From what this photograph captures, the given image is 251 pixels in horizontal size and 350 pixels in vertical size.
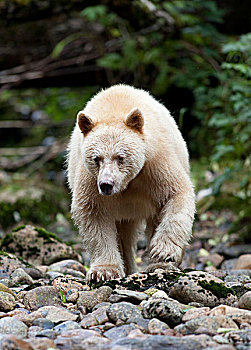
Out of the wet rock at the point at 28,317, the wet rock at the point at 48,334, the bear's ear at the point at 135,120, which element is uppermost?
the bear's ear at the point at 135,120

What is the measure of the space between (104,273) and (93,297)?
0.78m

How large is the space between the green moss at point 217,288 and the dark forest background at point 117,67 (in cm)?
533

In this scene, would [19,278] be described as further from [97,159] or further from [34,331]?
[34,331]

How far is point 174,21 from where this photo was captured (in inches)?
456

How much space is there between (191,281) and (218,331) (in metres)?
0.80

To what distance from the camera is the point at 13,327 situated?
3588 millimetres

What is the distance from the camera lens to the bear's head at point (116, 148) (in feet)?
15.6

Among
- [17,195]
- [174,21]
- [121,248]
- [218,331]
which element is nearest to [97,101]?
[121,248]

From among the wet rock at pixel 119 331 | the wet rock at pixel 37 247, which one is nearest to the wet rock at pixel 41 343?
the wet rock at pixel 119 331

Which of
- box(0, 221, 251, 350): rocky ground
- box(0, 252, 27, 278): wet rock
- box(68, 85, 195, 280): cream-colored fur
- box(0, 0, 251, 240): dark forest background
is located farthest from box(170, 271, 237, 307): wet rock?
box(0, 0, 251, 240): dark forest background

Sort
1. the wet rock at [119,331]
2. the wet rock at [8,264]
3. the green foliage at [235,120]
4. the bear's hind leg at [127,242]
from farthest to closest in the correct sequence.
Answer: the green foliage at [235,120], the bear's hind leg at [127,242], the wet rock at [8,264], the wet rock at [119,331]

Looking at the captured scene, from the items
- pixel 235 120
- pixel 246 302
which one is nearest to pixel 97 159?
pixel 246 302

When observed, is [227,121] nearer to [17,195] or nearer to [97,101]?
[97,101]

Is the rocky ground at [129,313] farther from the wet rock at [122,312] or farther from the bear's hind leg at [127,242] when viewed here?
the bear's hind leg at [127,242]
